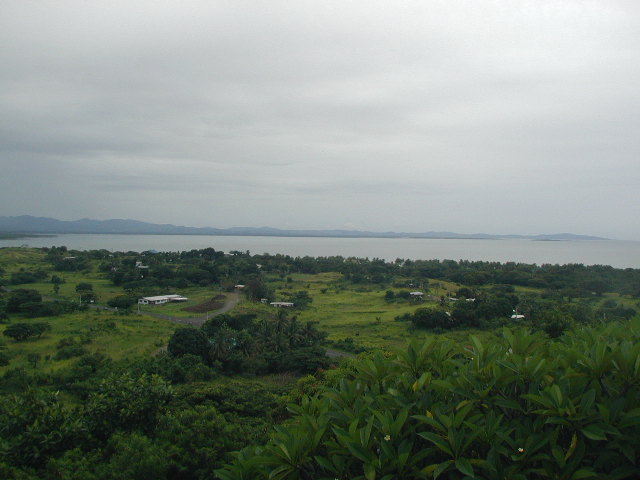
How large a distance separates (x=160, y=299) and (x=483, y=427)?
39839mm

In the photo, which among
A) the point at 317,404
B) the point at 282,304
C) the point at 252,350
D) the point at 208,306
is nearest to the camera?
the point at 317,404

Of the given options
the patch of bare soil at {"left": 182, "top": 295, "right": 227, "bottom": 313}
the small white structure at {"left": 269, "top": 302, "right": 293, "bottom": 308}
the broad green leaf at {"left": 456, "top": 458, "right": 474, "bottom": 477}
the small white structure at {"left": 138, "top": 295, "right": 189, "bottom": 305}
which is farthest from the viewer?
the small white structure at {"left": 269, "top": 302, "right": 293, "bottom": 308}

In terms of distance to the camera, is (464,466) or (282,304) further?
(282,304)

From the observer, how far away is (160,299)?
1555 inches

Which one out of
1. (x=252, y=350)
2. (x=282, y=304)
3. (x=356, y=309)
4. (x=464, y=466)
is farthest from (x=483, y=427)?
(x=282, y=304)

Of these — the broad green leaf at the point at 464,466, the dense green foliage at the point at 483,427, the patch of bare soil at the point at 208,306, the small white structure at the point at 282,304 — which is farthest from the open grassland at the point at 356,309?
the broad green leaf at the point at 464,466

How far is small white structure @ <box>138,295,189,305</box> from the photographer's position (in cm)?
3834

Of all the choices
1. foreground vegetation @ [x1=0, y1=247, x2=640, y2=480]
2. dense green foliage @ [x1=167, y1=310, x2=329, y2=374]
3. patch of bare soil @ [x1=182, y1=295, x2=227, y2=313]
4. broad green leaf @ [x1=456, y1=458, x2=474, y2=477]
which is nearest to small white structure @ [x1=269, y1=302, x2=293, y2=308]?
patch of bare soil @ [x1=182, y1=295, x2=227, y2=313]

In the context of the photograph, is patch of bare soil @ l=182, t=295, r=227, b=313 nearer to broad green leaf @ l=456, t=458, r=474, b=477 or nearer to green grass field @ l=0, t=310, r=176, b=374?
green grass field @ l=0, t=310, r=176, b=374

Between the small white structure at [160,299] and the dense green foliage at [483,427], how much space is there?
124 ft

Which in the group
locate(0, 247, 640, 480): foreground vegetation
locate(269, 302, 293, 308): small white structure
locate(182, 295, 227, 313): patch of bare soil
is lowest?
locate(182, 295, 227, 313): patch of bare soil

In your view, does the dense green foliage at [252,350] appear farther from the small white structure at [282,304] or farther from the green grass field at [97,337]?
the small white structure at [282,304]

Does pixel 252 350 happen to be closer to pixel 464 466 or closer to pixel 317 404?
pixel 317 404

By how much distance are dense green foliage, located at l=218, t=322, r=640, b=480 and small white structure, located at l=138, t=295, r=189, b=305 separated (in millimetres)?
37928
